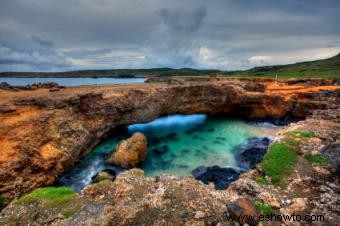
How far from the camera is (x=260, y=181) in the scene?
41.0 ft

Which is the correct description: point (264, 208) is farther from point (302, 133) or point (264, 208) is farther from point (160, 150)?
point (160, 150)

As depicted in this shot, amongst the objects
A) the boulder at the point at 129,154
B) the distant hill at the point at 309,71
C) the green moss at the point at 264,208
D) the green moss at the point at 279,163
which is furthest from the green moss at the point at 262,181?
the distant hill at the point at 309,71

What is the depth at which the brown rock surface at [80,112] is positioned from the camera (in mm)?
17469

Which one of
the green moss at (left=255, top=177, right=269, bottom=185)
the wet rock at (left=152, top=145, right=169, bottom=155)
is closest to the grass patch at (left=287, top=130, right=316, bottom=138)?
the green moss at (left=255, top=177, right=269, bottom=185)

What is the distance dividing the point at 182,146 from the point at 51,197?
1794 cm

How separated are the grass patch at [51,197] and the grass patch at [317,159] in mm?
14209

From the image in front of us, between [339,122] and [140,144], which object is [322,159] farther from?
[140,144]

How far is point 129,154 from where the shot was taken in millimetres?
21781

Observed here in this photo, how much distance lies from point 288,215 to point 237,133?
22.5 metres

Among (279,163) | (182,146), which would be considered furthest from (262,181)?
(182,146)

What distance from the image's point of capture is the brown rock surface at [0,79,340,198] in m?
17.5

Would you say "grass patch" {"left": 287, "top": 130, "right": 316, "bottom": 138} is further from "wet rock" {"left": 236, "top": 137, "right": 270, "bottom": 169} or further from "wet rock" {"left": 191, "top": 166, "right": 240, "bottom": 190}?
"wet rock" {"left": 191, "top": 166, "right": 240, "bottom": 190}

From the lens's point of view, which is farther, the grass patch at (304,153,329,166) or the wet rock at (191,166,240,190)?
the wet rock at (191,166,240,190)

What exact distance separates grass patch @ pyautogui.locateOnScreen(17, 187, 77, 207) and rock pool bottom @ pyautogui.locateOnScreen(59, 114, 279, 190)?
7.50 metres
